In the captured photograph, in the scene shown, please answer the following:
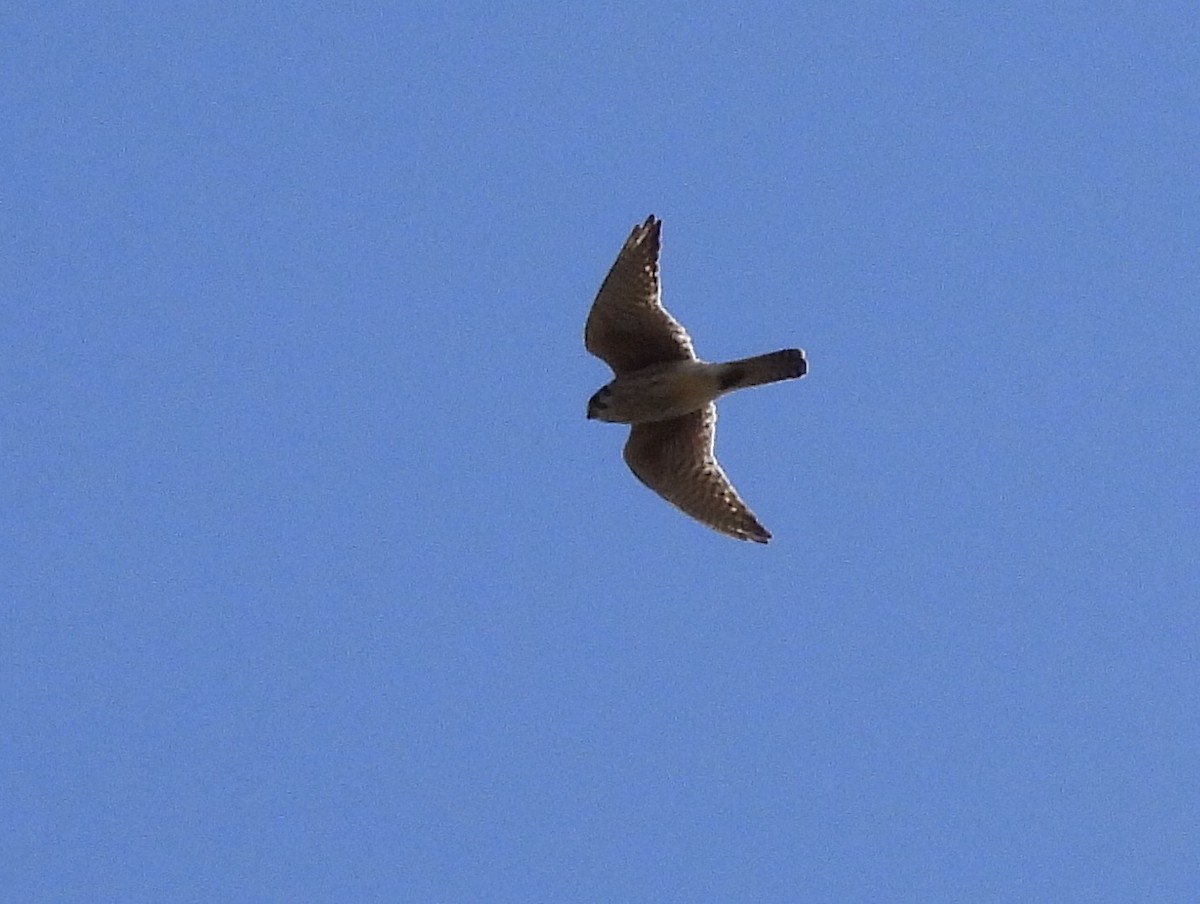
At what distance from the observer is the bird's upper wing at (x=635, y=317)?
734 inches

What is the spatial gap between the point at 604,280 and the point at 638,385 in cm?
105

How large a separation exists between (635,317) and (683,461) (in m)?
1.60

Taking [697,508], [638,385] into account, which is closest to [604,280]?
[638,385]

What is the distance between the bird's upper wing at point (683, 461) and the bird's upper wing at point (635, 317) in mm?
710

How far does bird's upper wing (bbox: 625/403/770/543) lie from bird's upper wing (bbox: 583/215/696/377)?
71cm

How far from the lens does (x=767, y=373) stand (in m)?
18.3

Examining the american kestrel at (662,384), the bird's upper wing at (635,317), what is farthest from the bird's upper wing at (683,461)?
the bird's upper wing at (635,317)

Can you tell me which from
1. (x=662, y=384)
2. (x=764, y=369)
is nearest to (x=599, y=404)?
(x=662, y=384)

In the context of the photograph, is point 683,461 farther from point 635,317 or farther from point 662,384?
point 635,317

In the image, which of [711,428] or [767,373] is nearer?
[767,373]

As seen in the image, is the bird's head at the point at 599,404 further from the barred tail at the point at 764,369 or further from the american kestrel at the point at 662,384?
the barred tail at the point at 764,369

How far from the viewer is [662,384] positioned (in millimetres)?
18797

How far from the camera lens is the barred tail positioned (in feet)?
59.7

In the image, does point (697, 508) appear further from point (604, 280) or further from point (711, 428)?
point (604, 280)
